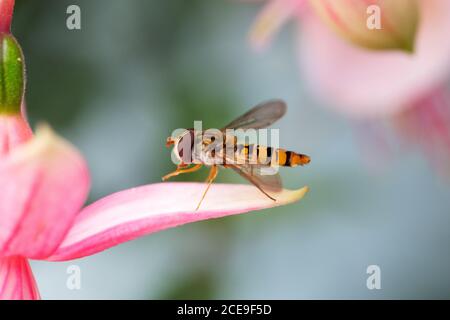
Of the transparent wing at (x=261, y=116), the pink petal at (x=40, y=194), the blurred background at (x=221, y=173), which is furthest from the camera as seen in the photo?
the blurred background at (x=221, y=173)

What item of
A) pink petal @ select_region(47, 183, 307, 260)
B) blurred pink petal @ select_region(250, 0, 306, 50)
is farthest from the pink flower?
blurred pink petal @ select_region(250, 0, 306, 50)

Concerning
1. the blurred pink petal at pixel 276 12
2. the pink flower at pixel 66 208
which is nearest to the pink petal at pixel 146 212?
the pink flower at pixel 66 208

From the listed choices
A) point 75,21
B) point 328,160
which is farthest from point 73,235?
point 328,160

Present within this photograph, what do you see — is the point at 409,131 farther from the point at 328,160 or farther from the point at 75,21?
the point at 75,21

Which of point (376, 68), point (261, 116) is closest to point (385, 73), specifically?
point (376, 68)

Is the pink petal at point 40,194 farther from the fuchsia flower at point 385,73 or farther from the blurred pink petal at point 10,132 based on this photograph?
the fuchsia flower at point 385,73

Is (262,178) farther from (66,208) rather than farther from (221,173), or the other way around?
(221,173)
